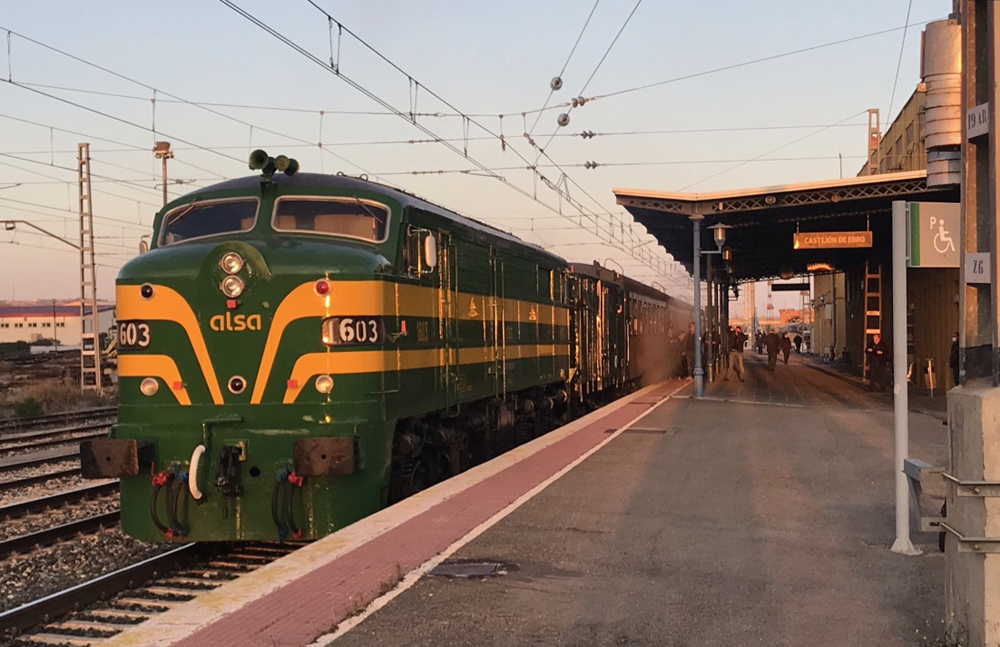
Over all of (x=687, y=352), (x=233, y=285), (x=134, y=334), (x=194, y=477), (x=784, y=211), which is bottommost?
(x=194, y=477)

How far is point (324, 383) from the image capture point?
28.3 ft

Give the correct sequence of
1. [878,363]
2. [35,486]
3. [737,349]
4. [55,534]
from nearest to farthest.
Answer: [55,534]
[35,486]
[878,363]
[737,349]

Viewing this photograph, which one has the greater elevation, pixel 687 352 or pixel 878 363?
pixel 687 352

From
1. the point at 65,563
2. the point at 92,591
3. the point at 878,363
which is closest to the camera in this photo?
the point at 92,591

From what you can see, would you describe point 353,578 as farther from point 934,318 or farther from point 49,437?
point 934,318

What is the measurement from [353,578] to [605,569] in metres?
1.80

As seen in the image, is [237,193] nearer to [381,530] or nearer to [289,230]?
[289,230]

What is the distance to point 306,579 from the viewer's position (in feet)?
21.9

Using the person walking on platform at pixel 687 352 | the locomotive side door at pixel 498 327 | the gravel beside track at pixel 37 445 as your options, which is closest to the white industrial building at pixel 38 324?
the person walking on platform at pixel 687 352

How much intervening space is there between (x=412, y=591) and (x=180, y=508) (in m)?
3.11

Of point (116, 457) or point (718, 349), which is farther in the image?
point (718, 349)

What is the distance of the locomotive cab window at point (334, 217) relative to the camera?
372 inches

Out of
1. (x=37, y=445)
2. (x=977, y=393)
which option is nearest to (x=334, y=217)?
(x=977, y=393)

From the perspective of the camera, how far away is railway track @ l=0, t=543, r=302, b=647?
7.06 metres
